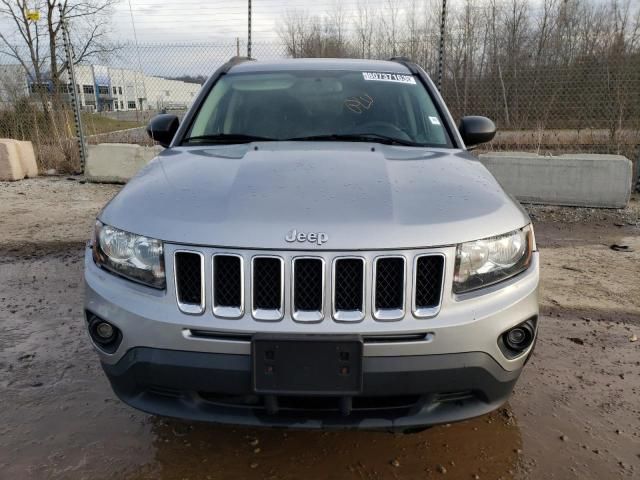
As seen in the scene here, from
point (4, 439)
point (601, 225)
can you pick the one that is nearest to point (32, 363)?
point (4, 439)

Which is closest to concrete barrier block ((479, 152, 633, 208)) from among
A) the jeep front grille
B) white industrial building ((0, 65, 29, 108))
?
the jeep front grille

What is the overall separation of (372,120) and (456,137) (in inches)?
20.2

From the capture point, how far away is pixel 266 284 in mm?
1874

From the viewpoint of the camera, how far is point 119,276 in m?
2.05

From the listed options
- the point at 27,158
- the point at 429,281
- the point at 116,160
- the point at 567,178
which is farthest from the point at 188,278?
the point at 27,158

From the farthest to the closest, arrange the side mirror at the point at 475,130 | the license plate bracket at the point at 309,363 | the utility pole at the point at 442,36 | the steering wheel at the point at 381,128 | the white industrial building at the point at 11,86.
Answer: the white industrial building at the point at 11,86 < the utility pole at the point at 442,36 < the side mirror at the point at 475,130 < the steering wheel at the point at 381,128 < the license plate bracket at the point at 309,363

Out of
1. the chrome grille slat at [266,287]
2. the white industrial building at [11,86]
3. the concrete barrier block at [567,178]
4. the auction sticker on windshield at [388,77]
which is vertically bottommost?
the concrete barrier block at [567,178]

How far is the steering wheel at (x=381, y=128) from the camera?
311 cm

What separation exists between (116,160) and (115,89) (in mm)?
10600

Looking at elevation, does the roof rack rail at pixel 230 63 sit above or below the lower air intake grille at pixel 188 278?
above

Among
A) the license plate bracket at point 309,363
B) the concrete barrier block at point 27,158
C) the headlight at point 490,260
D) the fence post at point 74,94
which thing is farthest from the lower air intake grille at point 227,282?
the concrete barrier block at point 27,158

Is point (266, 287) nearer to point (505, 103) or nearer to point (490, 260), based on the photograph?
point (490, 260)

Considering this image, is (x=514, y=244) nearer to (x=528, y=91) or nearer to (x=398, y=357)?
(x=398, y=357)

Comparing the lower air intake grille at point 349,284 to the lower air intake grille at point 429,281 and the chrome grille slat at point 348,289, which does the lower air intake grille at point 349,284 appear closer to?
the chrome grille slat at point 348,289
